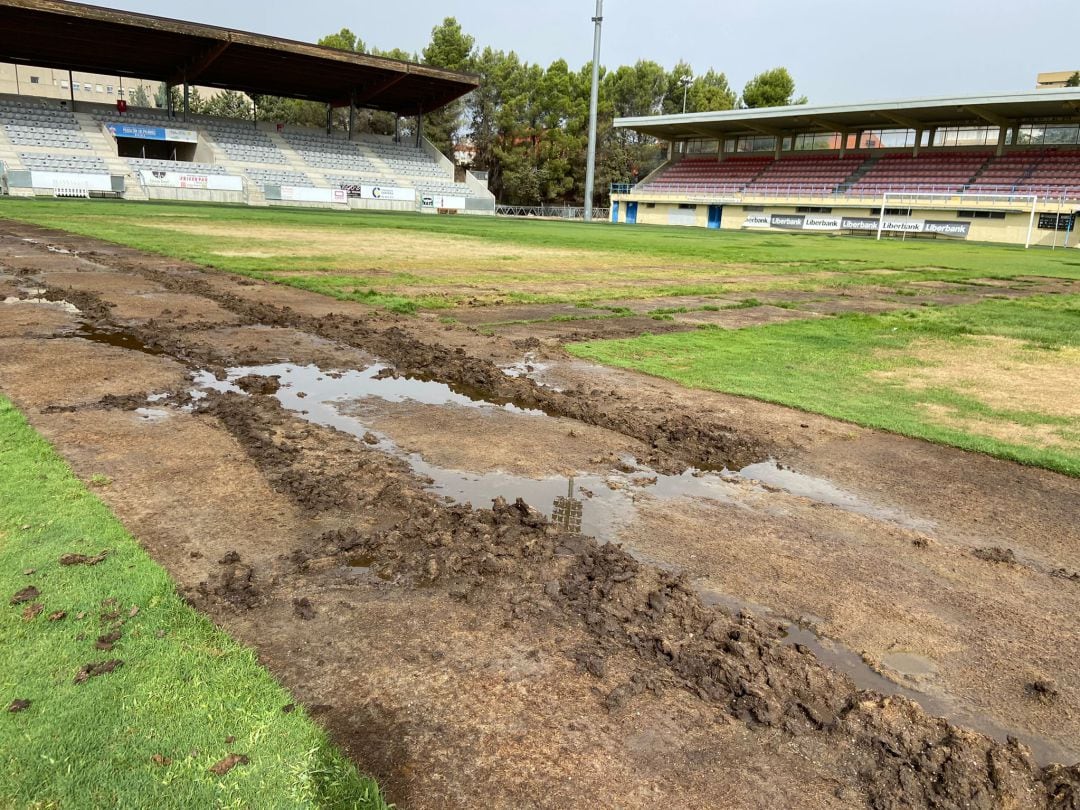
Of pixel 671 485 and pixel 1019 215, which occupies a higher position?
pixel 1019 215

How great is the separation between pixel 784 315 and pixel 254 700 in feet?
38.8

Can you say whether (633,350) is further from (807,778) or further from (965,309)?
(965,309)

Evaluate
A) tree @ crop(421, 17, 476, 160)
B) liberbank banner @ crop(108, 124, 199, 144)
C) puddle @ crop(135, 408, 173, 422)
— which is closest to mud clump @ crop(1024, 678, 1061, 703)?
puddle @ crop(135, 408, 173, 422)

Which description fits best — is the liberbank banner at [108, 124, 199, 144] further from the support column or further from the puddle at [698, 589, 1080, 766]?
the puddle at [698, 589, 1080, 766]

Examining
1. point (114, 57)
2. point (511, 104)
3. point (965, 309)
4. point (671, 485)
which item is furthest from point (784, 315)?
point (511, 104)

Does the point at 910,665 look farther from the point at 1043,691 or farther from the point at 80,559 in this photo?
the point at 80,559

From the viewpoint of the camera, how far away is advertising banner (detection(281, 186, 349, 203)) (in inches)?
1982

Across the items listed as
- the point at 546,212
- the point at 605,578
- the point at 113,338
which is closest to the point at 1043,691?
the point at 605,578

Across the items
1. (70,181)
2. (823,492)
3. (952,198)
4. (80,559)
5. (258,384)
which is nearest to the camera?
(80,559)

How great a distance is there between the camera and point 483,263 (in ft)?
62.7

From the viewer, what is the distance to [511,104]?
75.5 meters

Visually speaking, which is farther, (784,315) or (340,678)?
(784,315)

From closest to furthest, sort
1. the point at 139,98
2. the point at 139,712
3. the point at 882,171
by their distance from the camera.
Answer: the point at 139,712
the point at 882,171
the point at 139,98

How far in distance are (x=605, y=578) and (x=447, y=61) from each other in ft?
263
